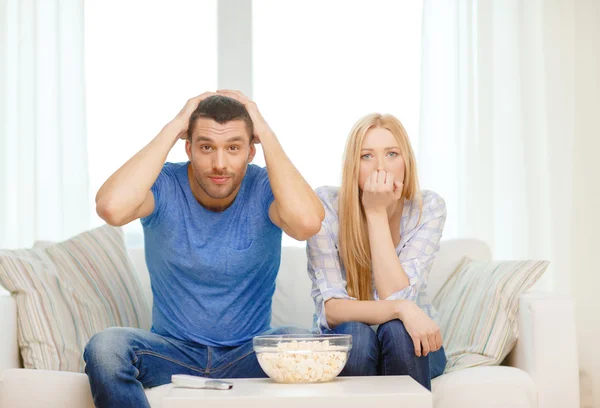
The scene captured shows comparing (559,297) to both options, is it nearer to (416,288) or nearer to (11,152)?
(416,288)

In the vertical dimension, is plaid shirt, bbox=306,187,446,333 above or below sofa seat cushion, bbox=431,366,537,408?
above

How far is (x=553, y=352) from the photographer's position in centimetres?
213

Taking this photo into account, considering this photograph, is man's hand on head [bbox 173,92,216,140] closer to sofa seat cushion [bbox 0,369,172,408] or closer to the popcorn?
sofa seat cushion [bbox 0,369,172,408]

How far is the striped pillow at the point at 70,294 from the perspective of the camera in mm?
2150

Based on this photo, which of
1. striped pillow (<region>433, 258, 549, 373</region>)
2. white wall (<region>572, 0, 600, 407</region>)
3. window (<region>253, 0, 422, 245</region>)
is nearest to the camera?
striped pillow (<region>433, 258, 549, 373</region>)

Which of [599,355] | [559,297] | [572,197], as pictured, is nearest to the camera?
[559,297]

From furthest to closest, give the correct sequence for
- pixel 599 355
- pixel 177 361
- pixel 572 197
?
pixel 572 197 < pixel 599 355 < pixel 177 361

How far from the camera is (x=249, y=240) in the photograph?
216 cm

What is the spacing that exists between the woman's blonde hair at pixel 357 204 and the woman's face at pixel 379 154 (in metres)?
0.02

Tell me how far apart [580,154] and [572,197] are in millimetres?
202

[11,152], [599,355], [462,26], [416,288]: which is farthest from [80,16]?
[599,355]

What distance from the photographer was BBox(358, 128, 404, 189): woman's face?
2287 mm

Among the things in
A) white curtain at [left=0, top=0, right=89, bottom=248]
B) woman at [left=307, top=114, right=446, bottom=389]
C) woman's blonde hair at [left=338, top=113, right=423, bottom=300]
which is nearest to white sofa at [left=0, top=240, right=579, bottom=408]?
woman at [left=307, top=114, right=446, bottom=389]

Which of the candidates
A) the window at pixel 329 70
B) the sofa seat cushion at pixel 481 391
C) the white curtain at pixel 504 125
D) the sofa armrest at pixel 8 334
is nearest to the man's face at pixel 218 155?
the sofa armrest at pixel 8 334
